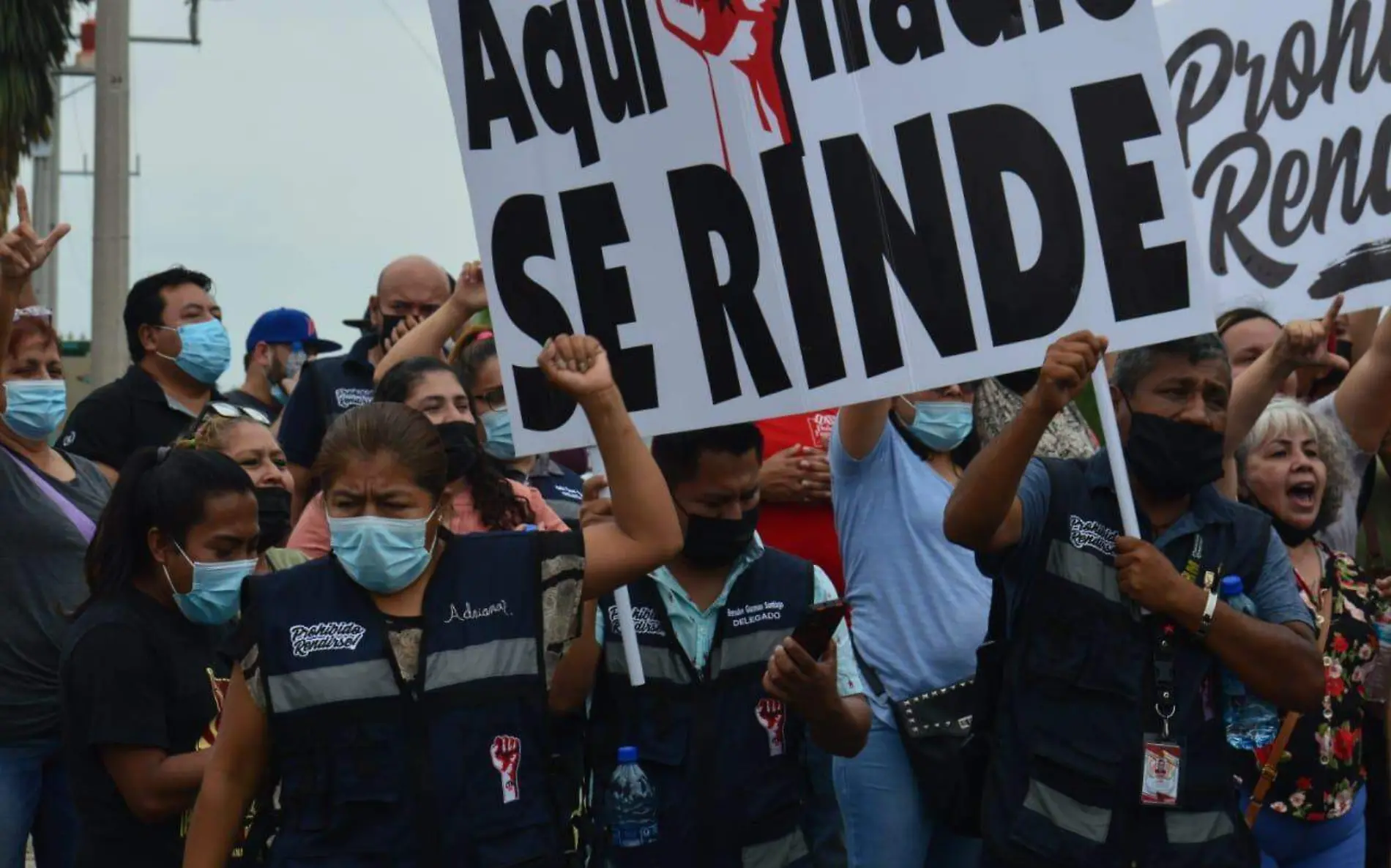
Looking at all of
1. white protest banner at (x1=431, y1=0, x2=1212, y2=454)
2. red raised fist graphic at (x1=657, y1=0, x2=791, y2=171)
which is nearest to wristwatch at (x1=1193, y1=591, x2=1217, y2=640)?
white protest banner at (x1=431, y1=0, x2=1212, y2=454)

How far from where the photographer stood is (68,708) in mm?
4871

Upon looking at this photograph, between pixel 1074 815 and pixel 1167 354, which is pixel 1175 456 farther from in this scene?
pixel 1074 815

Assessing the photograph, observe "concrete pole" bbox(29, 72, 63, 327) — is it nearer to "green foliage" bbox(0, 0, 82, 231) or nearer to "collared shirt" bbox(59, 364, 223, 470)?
"green foliage" bbox(0, 0, 82, 231)

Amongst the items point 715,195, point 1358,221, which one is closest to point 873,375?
point 715,195

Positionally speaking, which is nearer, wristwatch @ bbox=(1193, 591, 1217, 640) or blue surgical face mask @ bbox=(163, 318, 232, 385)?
wristwatch @ bbox=(1193, 591, 1217, 640)

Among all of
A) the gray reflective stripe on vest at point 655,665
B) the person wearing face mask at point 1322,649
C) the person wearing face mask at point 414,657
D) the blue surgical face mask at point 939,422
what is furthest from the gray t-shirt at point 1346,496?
Result: the person wearing face mask at point 414,657

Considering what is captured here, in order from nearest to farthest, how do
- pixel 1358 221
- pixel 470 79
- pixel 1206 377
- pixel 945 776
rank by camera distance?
1. pixel 1206 377
2. pixel 470 79
3. pixel 945 776
4. pixel 1358 221

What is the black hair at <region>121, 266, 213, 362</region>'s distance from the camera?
741cm

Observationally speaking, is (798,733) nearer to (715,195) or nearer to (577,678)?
(577,678)

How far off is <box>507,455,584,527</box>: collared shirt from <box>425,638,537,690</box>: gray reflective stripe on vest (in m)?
2.13

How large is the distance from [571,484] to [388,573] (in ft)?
8.62

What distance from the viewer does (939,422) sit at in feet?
19.4

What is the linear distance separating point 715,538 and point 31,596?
7.61ft

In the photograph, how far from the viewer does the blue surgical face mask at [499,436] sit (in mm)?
6602
